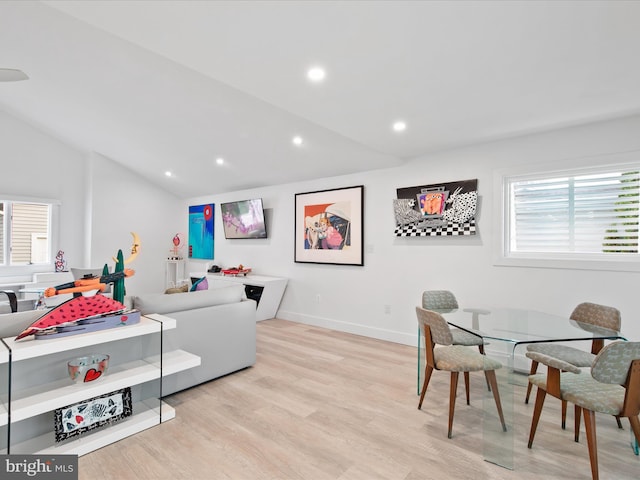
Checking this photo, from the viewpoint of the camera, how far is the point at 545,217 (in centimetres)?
350

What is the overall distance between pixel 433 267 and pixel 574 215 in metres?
1.48

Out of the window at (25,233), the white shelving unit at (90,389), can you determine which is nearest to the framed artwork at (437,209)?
the white shelving unit at (90,389)

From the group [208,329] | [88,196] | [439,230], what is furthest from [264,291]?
[88,196]

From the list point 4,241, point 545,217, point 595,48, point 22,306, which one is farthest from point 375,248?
point 4,241

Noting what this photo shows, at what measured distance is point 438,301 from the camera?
130 inches

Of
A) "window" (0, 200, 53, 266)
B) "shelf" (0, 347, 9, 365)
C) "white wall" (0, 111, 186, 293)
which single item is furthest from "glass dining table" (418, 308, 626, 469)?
"window" (0, 200, 53, 266)

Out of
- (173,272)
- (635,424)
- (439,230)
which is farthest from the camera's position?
(173,272)

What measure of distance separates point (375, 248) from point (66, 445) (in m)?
3.64

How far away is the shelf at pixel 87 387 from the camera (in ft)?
6.21

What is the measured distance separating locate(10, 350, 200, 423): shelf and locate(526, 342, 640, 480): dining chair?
2400 mm

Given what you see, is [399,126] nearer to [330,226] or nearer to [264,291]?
[330,226]

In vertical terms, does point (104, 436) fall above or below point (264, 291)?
below

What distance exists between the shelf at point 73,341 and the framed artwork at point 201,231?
4.89 metres

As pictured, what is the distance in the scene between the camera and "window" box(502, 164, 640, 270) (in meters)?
3.07
